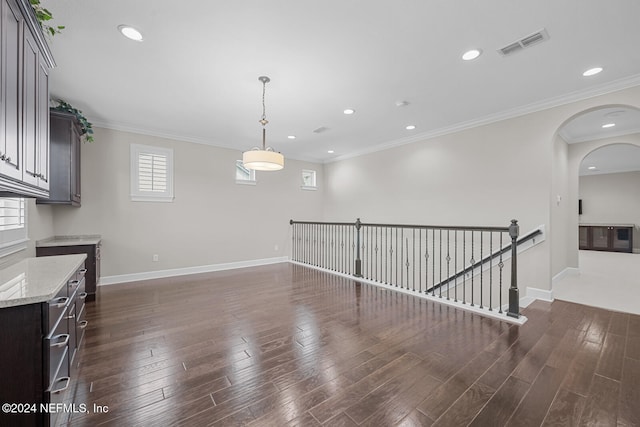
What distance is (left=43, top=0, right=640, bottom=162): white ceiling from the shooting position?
222cm

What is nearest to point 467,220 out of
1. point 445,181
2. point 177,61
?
point 445,181

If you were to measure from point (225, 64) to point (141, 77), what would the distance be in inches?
45.6

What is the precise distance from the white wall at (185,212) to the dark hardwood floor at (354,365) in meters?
1.71

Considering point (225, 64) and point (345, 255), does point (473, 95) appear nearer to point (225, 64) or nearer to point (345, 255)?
point (225, 64)

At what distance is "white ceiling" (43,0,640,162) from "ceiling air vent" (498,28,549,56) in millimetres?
64

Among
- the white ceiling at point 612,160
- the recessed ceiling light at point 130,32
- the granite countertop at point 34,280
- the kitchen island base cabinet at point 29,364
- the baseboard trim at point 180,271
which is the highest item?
the recessed ceiling light at point 130,32

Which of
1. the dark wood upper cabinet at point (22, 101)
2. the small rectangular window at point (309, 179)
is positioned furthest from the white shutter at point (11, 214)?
the small rectangular window at point (309, 179)

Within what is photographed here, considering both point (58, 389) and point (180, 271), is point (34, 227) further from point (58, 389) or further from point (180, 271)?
point (58, 389)

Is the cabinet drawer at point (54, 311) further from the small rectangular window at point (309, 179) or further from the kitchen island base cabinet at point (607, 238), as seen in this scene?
the kitchen island base cabinet at point (607, 238)

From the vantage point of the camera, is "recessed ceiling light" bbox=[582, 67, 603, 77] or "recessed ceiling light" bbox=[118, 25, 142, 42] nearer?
"recessed ceiling light" bbox=[118, 25, 142, 42]

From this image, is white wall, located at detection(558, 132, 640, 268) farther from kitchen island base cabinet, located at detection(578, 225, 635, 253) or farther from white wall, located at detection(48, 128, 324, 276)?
white wall, located at detection(48, 128, 324, 276)

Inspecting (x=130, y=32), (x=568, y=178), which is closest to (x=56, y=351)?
(x=130, y=32)

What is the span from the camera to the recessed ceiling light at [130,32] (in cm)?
239

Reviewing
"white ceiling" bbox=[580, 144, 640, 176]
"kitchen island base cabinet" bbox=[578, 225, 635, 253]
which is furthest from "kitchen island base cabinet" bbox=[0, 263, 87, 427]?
"kitchen island base cabinet" bbox=[578, 225, 635, 253]
